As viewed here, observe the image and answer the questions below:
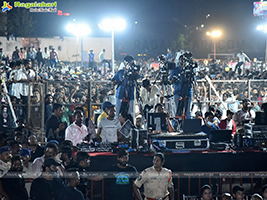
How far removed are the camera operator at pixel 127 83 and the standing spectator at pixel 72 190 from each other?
456 cm

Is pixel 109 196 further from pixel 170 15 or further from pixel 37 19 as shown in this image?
pixel 170 15

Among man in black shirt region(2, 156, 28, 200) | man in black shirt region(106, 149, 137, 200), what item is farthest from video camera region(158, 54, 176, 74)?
man in black shirt region(2, 156, 28, 200)

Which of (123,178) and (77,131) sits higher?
(77,131)

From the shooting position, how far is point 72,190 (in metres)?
6.33

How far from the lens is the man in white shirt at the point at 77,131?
8797 mm

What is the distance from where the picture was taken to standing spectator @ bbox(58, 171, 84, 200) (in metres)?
6.26

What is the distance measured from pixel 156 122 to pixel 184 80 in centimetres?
Result: 230

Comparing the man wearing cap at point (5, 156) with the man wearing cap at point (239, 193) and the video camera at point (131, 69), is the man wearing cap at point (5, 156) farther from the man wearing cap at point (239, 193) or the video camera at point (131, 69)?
the video camera at point (131, 69)

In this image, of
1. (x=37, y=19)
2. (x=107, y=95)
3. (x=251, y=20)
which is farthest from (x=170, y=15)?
(x=107, y=95)

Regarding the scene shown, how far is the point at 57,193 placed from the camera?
6613mm

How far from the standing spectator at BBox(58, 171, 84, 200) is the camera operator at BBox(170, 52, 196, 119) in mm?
5136

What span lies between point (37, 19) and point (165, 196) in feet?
169

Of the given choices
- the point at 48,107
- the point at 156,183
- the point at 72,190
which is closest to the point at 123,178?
the point at 156,183
